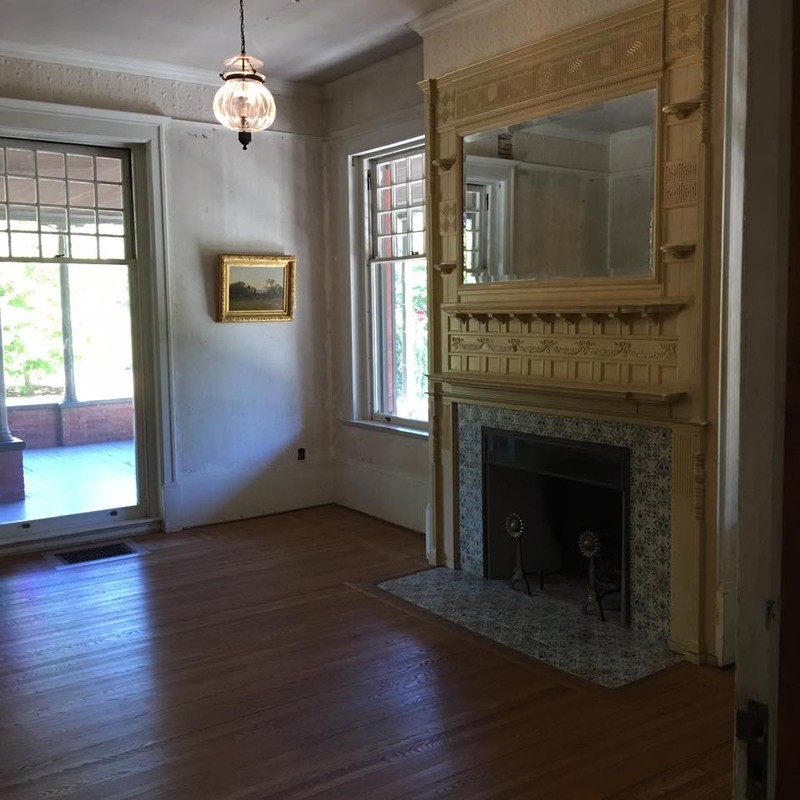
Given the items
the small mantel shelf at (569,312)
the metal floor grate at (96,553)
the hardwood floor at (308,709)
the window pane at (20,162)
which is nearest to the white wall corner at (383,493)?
the hardwood floor at (308,709)

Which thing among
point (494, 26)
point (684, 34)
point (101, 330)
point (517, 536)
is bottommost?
point (517, 536)

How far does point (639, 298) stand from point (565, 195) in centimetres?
72

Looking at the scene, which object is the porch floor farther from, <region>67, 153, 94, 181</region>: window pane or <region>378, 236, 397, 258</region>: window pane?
<region>378, 236, 397, 258</region>: window pane

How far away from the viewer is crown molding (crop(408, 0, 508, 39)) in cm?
455

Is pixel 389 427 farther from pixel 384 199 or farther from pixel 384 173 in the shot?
pixel 384 173

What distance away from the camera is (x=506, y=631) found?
4043 mm

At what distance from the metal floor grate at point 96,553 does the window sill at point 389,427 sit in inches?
72.3

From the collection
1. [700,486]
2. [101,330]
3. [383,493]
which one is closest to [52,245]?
[101,330]

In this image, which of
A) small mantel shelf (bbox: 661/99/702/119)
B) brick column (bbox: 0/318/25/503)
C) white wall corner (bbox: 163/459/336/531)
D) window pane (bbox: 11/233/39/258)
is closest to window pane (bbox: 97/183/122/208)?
window pane (bbox: 11/233/39/258)

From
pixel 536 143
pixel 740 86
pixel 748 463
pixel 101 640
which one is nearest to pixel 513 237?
pixel 536 143

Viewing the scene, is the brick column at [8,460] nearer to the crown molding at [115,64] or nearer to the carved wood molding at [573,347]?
the crown molding at [115,64]

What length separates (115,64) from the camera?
565 centimetres

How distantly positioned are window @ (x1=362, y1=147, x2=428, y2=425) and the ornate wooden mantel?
100 cm

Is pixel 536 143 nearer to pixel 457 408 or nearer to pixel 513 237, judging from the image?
pixel 513 237
